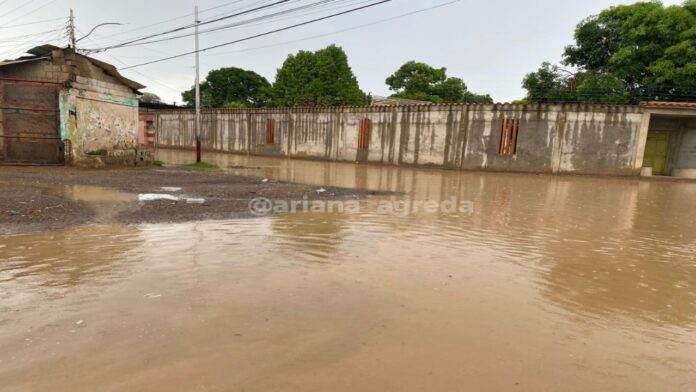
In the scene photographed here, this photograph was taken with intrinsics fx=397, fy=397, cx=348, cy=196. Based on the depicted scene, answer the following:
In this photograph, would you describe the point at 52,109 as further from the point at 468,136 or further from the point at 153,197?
the point at 468,136

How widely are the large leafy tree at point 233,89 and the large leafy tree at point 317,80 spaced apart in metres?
7.42

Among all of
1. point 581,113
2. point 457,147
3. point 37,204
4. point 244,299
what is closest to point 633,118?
point 581,113

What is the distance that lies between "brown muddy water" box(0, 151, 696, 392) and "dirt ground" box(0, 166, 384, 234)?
0.86m

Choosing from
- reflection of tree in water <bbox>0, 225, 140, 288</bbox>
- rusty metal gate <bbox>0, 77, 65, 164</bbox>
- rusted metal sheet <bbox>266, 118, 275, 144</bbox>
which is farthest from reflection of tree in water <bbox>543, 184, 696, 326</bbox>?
rusted metal sheet <bbox>266, 118, 275, 144</bbox>

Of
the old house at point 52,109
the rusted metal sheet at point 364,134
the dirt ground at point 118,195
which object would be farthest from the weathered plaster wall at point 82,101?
the rusted metal sheet at point 364,134

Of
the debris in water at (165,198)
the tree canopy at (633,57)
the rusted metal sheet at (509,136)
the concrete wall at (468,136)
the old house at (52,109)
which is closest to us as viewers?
the debris in water at (165,198)

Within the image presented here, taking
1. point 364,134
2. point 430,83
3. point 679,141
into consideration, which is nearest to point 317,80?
point 430,83

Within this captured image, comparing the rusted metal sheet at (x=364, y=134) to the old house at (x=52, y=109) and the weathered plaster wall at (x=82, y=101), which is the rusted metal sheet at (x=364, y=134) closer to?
the weathered plaster wall at (x=82, y=101)

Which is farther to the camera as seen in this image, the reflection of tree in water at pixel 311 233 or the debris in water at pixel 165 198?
the debris in water at pixel 165 198

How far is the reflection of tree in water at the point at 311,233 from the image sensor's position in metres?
5.17

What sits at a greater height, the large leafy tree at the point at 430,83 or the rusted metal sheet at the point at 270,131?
the large leafy tree at the point at 430,83

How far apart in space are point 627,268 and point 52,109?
16557 mm

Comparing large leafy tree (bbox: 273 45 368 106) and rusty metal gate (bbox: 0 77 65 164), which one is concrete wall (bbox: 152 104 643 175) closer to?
rusty metal gate (bbox: 0 77 65 164)

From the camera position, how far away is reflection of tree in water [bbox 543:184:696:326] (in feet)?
12.3
